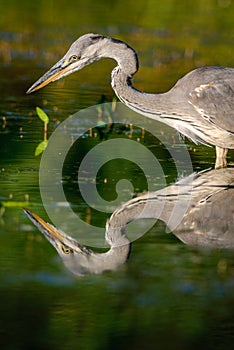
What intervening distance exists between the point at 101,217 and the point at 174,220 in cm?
53

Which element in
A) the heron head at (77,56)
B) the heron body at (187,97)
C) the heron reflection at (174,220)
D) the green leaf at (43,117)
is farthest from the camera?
the green leaf at (43,117)

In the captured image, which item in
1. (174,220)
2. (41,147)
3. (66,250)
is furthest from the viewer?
(41,147)

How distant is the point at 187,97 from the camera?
28.3 feet

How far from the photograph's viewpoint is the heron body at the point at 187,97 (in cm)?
853

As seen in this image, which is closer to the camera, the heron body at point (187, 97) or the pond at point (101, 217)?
the pond at point (101, 217)

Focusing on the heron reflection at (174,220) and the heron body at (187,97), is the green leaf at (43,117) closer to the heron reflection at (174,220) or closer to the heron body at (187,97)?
the heron body at (187,97)

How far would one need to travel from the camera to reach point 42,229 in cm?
650

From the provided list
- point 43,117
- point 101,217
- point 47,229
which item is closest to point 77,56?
point 43,117

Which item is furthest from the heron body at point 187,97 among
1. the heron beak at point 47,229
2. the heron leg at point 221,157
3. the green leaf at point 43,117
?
the heron beak at point 47,229

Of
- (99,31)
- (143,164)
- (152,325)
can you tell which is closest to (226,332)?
(152,325)

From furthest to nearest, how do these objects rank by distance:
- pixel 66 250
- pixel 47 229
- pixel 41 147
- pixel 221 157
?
1. pixel 41 147
2. pixel 221 157
3. pixel 47 229
4. pixel 66 250

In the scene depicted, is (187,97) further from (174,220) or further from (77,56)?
(174,220)

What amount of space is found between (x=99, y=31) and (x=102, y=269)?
11.3m

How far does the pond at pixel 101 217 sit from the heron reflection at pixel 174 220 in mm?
27
